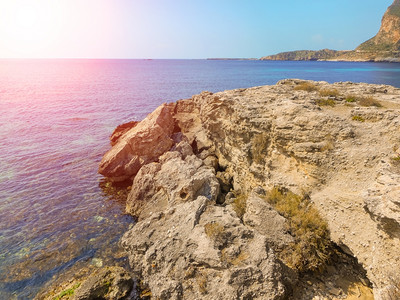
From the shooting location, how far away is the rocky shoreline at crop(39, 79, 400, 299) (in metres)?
8.45

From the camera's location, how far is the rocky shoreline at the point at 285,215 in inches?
333

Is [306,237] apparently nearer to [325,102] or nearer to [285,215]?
[285,215]

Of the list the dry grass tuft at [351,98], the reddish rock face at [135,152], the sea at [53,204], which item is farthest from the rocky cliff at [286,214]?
the reddish rock face at [135,152]

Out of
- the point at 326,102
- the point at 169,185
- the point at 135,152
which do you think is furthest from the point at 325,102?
the point at 135,152

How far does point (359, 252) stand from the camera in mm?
9109

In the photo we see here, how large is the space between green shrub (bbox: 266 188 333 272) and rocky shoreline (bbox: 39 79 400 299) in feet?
0.14

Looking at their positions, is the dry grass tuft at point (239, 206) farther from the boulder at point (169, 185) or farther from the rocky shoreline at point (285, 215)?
the boulder at point (169, 185)

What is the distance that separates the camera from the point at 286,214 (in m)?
11.0

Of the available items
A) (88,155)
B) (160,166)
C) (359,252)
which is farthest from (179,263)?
(88,155)

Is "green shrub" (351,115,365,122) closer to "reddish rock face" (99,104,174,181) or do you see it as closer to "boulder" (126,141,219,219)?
"boulder" (126,141,219,219)

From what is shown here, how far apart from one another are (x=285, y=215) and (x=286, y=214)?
0.07 meters

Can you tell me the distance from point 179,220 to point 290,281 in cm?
523

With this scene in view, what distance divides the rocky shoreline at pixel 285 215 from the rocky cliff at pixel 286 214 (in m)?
0.04

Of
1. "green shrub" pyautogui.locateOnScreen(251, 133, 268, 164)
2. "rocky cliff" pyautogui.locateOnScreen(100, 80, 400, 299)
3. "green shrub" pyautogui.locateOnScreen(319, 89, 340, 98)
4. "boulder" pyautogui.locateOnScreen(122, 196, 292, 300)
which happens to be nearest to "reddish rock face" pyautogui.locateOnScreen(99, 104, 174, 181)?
"rocky cliff" pyautogui.locateOnScreen(100, 80, 400, 299)
